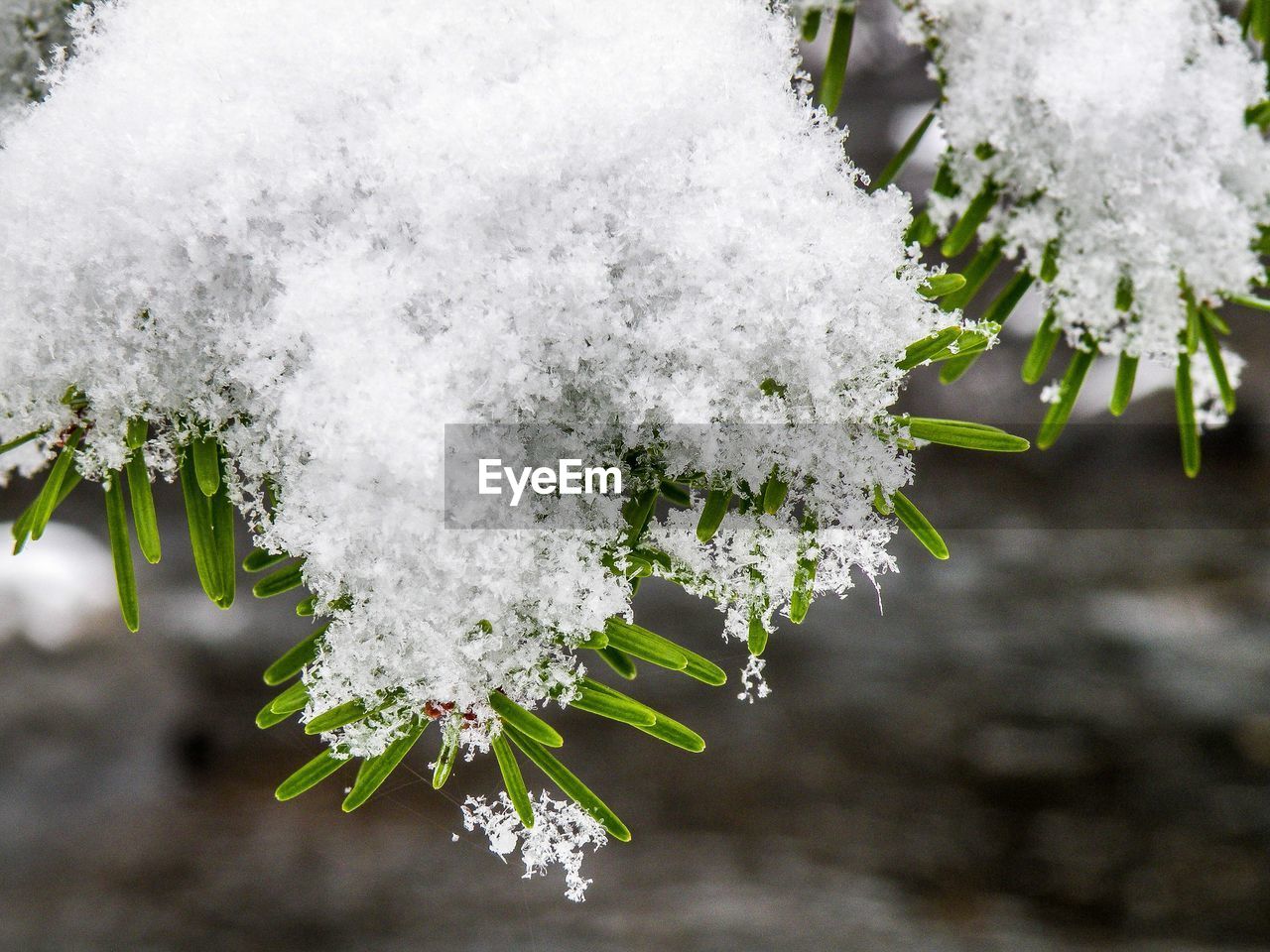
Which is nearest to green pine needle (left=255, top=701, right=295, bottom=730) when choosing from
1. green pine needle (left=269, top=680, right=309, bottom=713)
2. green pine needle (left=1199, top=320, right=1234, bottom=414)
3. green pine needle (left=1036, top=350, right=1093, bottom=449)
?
green pine needle (left=269, top=680, right=309, bottom=713)

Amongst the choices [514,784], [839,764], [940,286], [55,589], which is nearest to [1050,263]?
[940,286]

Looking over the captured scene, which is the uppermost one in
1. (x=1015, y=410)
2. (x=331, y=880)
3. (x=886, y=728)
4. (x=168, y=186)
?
(x=168, y=186)

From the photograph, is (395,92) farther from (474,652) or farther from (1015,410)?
(1015,410)

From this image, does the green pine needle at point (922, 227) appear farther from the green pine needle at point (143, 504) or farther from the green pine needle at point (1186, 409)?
the green pine needle at point (143, 504)

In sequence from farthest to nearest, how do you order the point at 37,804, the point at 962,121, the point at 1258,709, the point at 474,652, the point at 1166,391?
the point at 1166,391 < the point at 37,804 < the point at 1258,709 < the point at 962,121 < the point at 474,652

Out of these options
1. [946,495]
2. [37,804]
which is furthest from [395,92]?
[37,804]

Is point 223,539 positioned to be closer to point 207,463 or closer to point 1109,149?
point 207,463
